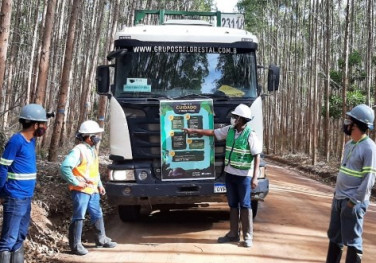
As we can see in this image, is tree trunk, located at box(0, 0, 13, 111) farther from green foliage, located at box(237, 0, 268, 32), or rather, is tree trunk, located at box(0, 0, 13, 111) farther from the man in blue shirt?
green foliage, located at box(237, 0, 268, 32)

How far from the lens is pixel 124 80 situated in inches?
268

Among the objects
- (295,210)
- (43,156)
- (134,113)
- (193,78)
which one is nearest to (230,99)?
(193,78)

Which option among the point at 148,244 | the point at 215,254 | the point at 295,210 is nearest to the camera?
the point at 215,254

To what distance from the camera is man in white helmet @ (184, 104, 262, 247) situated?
6.24 m

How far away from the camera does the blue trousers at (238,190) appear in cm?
625

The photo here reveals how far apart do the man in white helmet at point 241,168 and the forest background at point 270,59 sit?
243 inches

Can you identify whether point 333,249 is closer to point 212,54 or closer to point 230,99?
point 230,99

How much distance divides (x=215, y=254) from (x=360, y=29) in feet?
116

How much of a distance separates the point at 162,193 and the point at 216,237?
1.04m

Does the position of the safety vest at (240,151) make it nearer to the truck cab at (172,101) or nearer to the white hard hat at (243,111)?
the white hard hat at (243,111)

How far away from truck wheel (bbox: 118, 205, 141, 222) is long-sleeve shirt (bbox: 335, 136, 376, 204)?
3.82 metres

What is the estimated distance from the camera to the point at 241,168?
6238mm

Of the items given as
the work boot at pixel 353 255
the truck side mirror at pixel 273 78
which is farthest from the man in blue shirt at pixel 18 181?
the truck side mirror at pixel 273 78

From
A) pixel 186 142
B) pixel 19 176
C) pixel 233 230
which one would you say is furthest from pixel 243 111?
pixel 19 176
